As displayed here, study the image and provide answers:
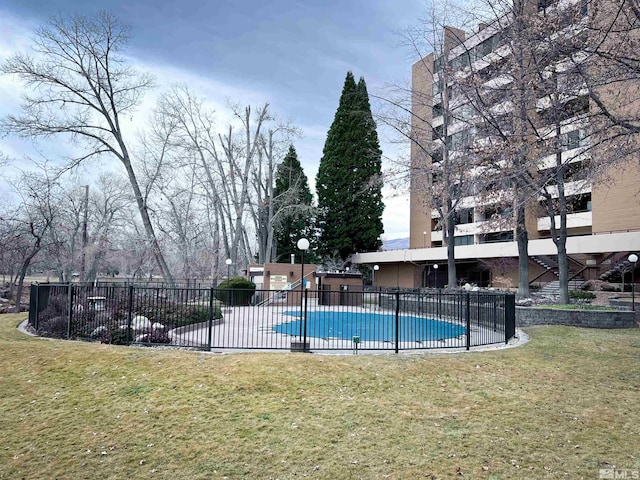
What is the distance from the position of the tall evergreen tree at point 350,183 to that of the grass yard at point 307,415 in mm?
32297

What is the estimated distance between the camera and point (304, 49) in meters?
15.9

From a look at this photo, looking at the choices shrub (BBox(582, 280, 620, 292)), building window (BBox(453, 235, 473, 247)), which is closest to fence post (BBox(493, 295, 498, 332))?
shrub (BBox(582, 280, 620, 292))

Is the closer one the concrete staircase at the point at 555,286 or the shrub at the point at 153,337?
the shrub at the point at 153,337

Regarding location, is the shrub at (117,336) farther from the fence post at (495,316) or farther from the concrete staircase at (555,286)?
the concrete staircase at (555,286)

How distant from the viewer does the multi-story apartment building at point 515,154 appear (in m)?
10.2

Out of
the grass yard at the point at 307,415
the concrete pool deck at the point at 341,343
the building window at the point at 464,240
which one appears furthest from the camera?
the building window at the point at 464,240

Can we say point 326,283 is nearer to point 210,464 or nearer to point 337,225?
point 337,225

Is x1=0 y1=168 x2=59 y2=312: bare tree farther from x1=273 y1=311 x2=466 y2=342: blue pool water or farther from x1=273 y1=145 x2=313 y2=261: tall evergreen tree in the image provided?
x1=273 y1=145 x2=313 y2=261: tall evergreen tree

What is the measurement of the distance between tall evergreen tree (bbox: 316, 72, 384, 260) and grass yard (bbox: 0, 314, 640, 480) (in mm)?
32297

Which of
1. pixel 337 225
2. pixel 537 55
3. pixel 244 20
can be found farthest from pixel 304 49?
pixel 337 225

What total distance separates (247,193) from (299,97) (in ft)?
45.6

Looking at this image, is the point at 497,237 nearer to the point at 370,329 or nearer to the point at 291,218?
the point at 291,218

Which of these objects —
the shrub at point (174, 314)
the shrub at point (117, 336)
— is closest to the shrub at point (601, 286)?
the shrub at point (174, 314)

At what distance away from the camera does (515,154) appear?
1263 cm
